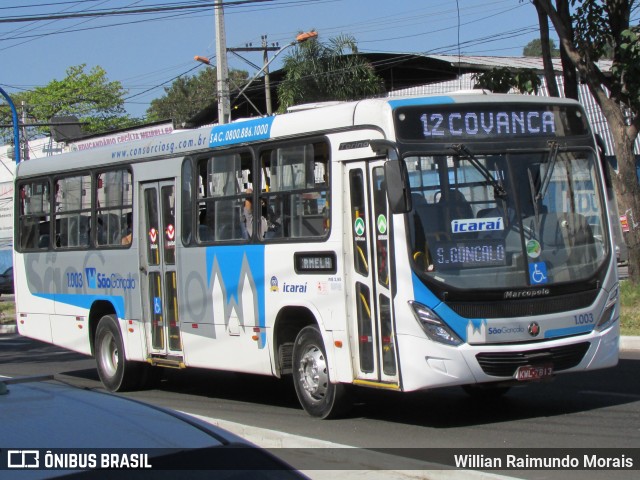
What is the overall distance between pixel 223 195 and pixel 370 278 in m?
2.76

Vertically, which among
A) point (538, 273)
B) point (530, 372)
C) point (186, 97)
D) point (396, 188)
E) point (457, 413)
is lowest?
point (457, 413)

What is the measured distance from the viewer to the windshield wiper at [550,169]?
919cm

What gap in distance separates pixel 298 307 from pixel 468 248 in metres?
2.15

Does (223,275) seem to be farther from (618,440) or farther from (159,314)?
(618,440)

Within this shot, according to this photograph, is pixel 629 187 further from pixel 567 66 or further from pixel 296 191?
pixel 296 191

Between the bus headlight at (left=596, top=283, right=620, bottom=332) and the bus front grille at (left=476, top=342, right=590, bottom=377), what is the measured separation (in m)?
0.47

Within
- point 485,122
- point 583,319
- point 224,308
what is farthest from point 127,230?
point 583,319

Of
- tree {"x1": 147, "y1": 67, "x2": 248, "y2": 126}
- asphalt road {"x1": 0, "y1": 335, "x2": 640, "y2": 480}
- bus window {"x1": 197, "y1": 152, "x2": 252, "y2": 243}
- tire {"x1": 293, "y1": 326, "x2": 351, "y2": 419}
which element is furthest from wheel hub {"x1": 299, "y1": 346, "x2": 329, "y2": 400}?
tree {"x1": 147, "y1": 67, "x2": 248, "y2": 126}

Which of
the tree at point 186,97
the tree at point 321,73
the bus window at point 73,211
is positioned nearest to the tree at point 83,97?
the tree at point 186,97

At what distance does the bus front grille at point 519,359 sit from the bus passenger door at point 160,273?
4618 millimetres

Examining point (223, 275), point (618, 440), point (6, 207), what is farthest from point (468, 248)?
point (6, 207)

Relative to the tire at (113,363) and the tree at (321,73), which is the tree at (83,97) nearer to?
the tree at (321,73)

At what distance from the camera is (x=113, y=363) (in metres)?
13.5

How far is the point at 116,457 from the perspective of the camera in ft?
9.97
